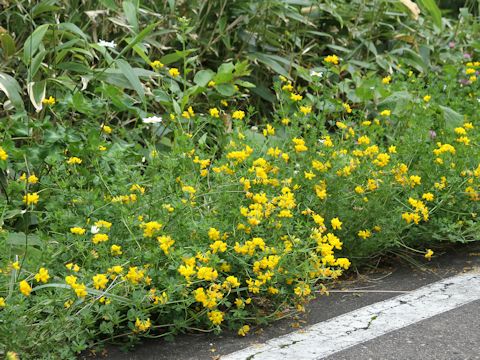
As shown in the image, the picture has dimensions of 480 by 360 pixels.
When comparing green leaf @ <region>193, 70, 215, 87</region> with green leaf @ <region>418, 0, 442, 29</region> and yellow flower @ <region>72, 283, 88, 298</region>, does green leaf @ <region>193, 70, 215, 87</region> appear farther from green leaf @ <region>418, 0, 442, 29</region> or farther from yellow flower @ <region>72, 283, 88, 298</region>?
yellow flower @ <region>72, 283, 88, 298</region>

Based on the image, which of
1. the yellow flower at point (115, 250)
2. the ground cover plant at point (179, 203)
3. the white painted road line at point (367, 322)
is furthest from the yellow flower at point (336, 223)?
the yellow flower at point (115, 250)

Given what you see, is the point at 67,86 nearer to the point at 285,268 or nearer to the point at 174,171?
the point at 174,171

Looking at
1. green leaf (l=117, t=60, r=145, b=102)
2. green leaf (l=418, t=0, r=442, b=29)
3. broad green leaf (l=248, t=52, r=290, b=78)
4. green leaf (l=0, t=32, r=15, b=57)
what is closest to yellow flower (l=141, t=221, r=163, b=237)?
green leaf (l=117, t=60, r=145, b=102)

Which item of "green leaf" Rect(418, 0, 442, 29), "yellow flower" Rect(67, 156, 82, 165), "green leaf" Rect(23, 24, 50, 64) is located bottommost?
"yellow flower" Rect(67, 156, 82, 165)

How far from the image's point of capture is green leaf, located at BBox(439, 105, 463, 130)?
14.3 ft

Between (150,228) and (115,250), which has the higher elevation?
(150,228)

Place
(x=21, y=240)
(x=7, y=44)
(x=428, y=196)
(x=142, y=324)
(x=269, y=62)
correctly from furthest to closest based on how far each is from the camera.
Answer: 1. (x=269, y=62)
2. (x=7, y=44)
3. (x=428, y=196)
4. (x=21, y=240)
5. (x=142, y=324)

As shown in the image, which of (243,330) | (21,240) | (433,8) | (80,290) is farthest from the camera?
(433,8)

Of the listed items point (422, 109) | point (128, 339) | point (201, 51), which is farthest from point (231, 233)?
point (201, 51)

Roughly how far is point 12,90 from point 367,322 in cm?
182

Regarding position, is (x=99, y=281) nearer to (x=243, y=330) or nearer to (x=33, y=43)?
(x=243, y=330)

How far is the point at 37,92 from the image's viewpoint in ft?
12.2

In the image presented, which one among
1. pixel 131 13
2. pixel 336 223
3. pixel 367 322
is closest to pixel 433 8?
pixel 131 13

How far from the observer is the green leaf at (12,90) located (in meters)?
3.67
